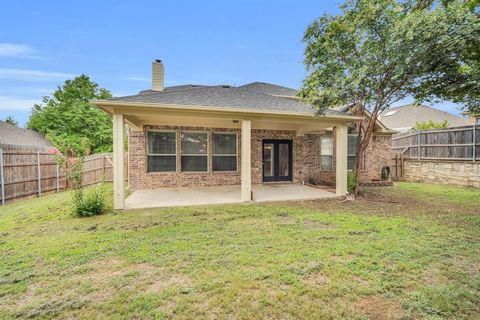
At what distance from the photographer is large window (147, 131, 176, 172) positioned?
376 inches

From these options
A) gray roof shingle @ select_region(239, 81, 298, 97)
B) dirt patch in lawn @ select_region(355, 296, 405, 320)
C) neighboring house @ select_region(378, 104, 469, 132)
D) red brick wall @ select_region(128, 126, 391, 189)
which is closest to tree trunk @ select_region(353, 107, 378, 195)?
red brick wall @ select_region(128, 126, 391, 189)

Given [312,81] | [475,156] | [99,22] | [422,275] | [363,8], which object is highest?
[99,22]

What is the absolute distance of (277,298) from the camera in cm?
245

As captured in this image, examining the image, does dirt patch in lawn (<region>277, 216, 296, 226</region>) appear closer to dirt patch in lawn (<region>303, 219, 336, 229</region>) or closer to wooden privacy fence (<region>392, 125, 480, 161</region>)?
dirt patch in lawn (<region>303, 219, 336, 229</region>)

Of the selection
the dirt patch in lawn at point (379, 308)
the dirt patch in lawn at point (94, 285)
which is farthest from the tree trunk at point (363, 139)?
the dirt patch in lawn at point (94, 285)

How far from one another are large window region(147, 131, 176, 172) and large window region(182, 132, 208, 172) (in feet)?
1.49

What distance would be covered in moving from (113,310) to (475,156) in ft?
44.9

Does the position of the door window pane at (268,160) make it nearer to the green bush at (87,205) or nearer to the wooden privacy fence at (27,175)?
the wooden privacy fence at (27,175)

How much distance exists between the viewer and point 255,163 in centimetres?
1073

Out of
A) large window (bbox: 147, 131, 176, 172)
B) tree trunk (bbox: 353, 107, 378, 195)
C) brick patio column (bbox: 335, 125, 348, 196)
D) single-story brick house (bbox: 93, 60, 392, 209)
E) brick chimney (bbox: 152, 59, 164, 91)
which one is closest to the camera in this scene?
single-story brick house (bbox: 93, 60, 392, 209)

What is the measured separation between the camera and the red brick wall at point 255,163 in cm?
940

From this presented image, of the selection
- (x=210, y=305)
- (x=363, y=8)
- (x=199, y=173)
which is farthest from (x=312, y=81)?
(x=210, y=305)

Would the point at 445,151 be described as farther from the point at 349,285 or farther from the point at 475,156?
the point at 349,285

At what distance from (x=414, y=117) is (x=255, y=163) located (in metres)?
22.4
